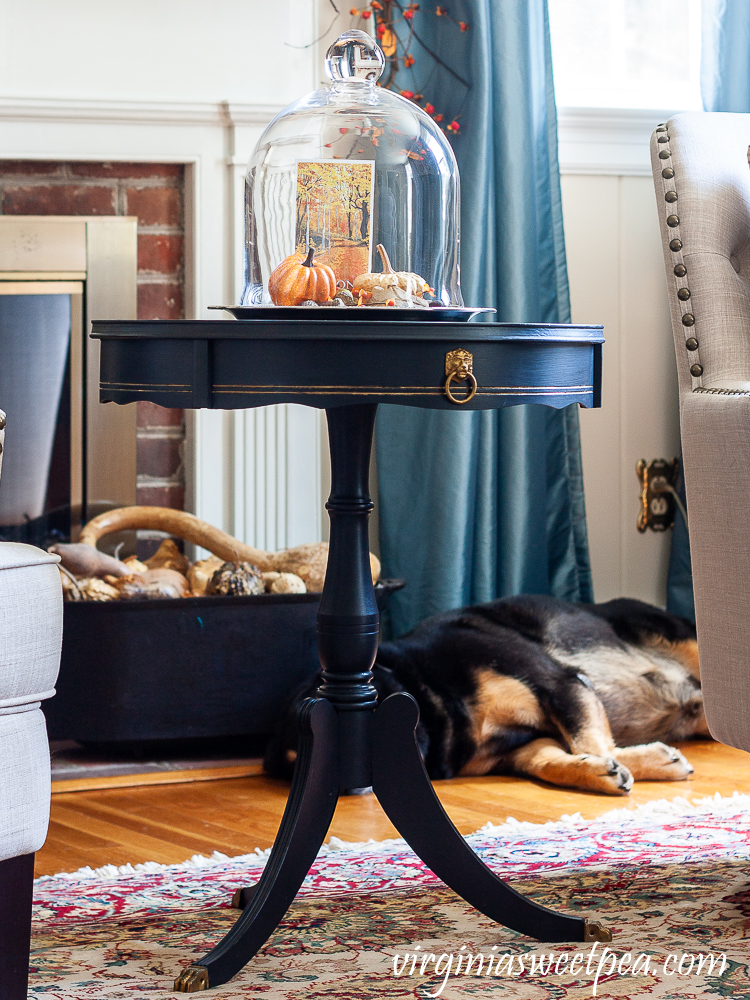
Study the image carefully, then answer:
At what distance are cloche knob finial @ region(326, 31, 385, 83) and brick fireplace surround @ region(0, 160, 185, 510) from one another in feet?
4.06

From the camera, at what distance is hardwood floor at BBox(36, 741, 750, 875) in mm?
1890

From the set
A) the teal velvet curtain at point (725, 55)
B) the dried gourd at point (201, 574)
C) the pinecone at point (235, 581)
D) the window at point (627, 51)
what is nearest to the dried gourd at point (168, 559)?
the dried gourd at point (201, 574)

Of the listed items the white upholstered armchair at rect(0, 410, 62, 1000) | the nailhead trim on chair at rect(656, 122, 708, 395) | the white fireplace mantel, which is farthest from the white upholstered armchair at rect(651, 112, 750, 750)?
the white fireplace mantel

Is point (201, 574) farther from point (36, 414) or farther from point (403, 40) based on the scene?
point (403, 40)

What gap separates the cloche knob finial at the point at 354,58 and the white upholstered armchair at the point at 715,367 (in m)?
0.40

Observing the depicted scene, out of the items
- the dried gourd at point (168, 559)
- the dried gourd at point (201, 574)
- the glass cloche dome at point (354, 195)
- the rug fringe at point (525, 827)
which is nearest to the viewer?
the glass cloche dome at point (354, 195)

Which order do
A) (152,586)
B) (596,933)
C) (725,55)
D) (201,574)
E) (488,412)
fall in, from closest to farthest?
(596,933), (152,586), (201,574), (488,412), (725,55)

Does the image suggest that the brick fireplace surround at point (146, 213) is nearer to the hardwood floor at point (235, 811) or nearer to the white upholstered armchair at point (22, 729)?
the hardwood floor at point (235, 811)

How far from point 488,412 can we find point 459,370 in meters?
1.45

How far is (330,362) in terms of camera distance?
1283 mm

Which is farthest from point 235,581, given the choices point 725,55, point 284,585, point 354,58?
point 725,55

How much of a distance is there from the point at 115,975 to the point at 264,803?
77cm

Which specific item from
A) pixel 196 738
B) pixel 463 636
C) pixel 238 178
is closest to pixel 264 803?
pixel 196 738

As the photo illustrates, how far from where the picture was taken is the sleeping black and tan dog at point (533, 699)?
224cm
